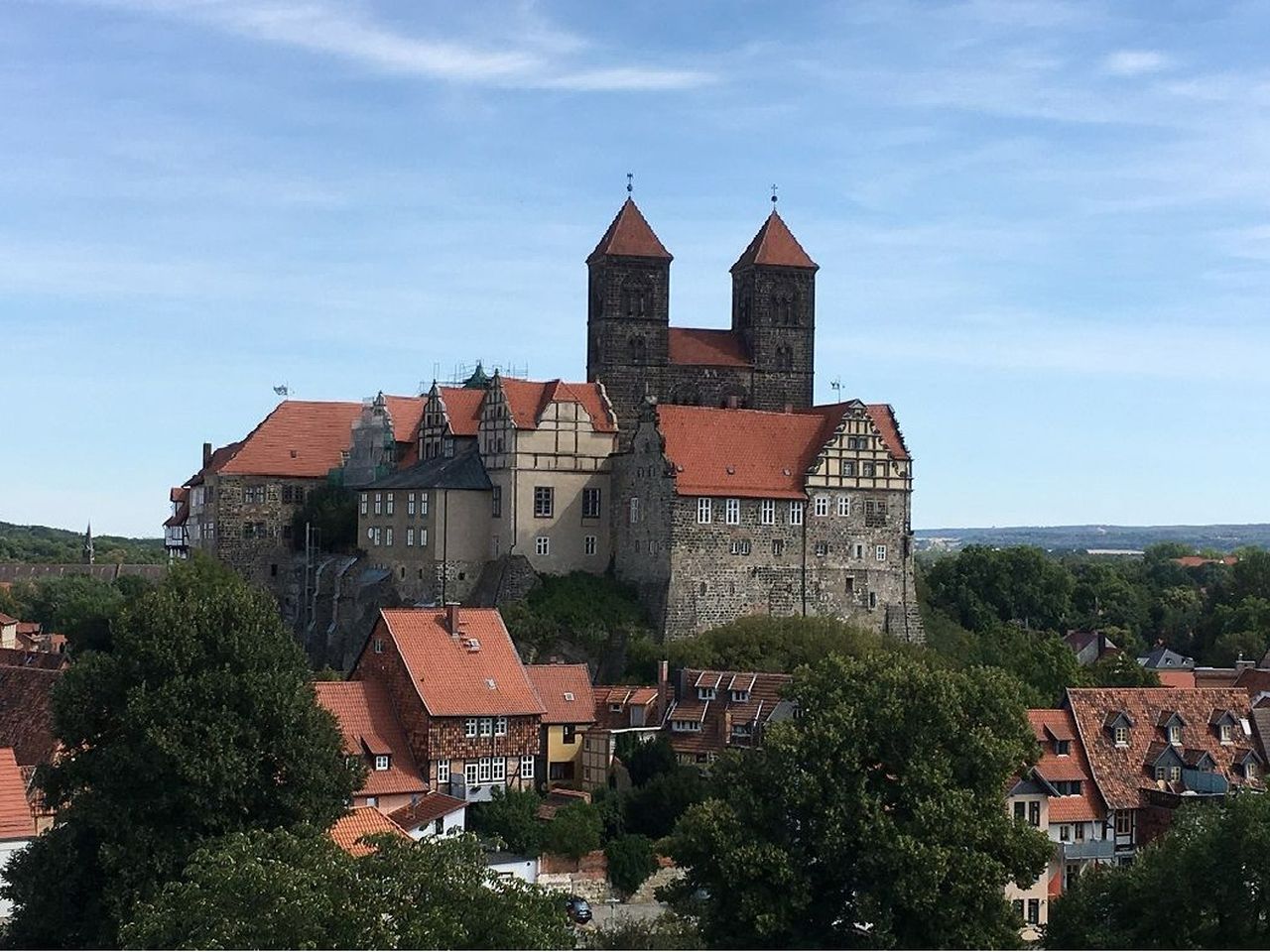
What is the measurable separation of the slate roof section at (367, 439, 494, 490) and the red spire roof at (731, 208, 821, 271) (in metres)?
15.5

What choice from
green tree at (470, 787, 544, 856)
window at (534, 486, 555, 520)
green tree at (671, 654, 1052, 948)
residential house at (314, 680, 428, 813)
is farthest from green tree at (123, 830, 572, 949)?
window at (534, 486, 555, 520)

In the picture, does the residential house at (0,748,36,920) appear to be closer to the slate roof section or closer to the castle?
the castle

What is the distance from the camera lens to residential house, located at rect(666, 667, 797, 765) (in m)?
59.7

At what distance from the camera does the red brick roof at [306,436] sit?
87.3 m

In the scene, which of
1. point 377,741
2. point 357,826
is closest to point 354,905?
point 357,826

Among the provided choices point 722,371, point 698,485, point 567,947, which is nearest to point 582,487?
point 698,485

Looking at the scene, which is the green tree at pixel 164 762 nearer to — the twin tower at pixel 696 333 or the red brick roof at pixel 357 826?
the red brick roof at pixel 357 826

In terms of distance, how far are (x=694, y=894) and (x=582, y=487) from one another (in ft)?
111

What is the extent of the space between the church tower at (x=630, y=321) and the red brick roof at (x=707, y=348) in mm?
916

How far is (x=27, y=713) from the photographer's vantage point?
2356 inches

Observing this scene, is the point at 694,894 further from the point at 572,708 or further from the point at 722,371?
the point at 722,371

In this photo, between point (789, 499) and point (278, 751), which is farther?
point (789, 499)

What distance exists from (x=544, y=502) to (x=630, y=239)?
14115 millimetres

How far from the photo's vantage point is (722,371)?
280ft
